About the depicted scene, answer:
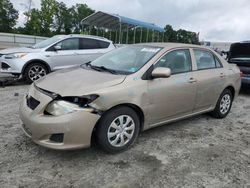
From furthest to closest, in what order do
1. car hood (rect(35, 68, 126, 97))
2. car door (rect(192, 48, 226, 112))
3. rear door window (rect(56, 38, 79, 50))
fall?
rear door window (rect(56, 38, 79, 50)), car door (rect(192, 48, 226, 112)), car hood (rect(35, 68, 126, 97))

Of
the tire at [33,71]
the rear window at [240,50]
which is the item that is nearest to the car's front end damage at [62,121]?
the tire at [33,71]

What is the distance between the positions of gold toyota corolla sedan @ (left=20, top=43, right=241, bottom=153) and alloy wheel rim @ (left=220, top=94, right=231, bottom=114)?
1.05 ft

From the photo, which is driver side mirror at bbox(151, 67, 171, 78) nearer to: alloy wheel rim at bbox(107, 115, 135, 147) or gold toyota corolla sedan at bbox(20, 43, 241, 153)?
gold toyota corolla sedan at bbox(20, 43, 241, 153)

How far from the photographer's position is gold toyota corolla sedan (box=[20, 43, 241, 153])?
299 centimetres

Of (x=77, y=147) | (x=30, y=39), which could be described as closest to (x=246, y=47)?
(x=77, y=147)

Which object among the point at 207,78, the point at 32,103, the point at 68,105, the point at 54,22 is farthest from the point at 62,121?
the point at 54,22

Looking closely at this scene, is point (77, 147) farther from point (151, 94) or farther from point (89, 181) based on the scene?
point (151, 94)

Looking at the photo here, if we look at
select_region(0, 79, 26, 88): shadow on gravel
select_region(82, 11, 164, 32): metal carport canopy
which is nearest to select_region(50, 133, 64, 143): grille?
select_region(0, 79, 26, 88): shadow on gravel

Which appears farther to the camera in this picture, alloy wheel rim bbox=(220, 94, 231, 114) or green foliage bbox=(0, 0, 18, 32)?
green foliage bbox=(0, 0, 18, 32)

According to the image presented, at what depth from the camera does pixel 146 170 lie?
306 centimetres

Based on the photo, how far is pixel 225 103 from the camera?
17.0 feet

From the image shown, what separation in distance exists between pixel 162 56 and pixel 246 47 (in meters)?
4.97

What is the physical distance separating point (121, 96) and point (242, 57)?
6.01 metres

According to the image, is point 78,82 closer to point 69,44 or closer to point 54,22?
point 69,44
